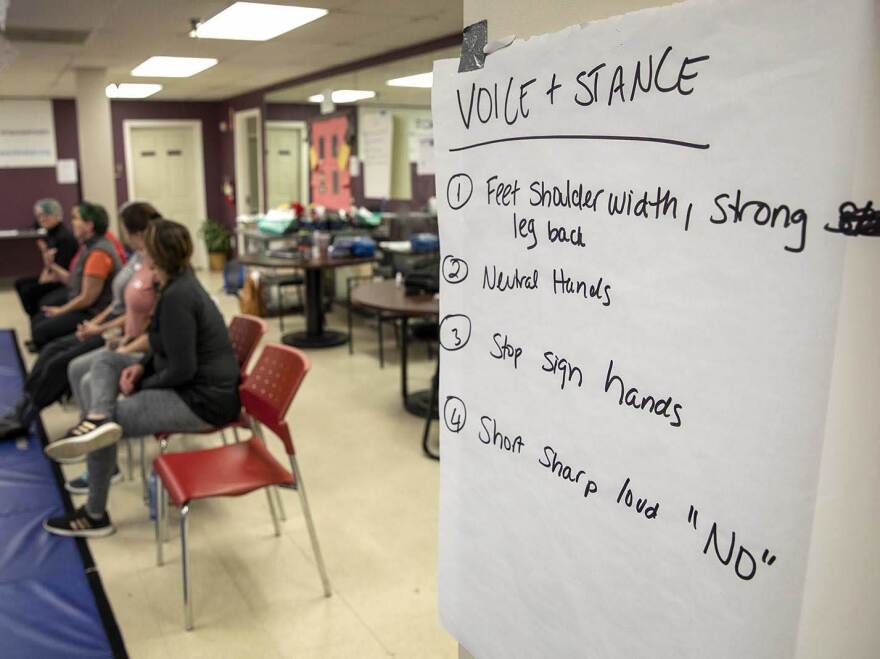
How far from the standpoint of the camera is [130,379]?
2.97m

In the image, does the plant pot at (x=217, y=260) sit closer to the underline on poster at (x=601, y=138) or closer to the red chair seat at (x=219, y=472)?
the red chair seat at (x=219, y=472)

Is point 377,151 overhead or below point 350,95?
below

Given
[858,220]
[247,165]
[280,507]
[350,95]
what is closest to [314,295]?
[350,95]

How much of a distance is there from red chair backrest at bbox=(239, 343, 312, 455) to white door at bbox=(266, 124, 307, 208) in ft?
23.7

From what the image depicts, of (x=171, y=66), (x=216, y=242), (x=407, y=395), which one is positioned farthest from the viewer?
(x=216, y=242)

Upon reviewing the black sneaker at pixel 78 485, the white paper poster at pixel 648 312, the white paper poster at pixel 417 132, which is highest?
the white paper poster at pixel 417 132

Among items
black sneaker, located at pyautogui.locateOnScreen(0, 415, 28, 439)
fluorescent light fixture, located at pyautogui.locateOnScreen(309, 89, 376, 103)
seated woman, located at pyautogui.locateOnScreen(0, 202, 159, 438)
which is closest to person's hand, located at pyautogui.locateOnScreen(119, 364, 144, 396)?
seated woman, located at pyautogui.locateOnScreen(0, 202, 159, 438)

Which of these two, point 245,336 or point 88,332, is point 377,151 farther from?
point 245,336

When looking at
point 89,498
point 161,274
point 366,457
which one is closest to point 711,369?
point 161,274

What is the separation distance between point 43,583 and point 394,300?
92.3 inches

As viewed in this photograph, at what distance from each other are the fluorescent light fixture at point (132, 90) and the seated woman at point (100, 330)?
17.7ft

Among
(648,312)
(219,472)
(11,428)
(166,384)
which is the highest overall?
(648,312)

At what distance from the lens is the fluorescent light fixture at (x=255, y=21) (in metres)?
4.59

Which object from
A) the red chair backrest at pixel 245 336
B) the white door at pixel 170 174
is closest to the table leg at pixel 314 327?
the red chair backrest at pixel 245 336
